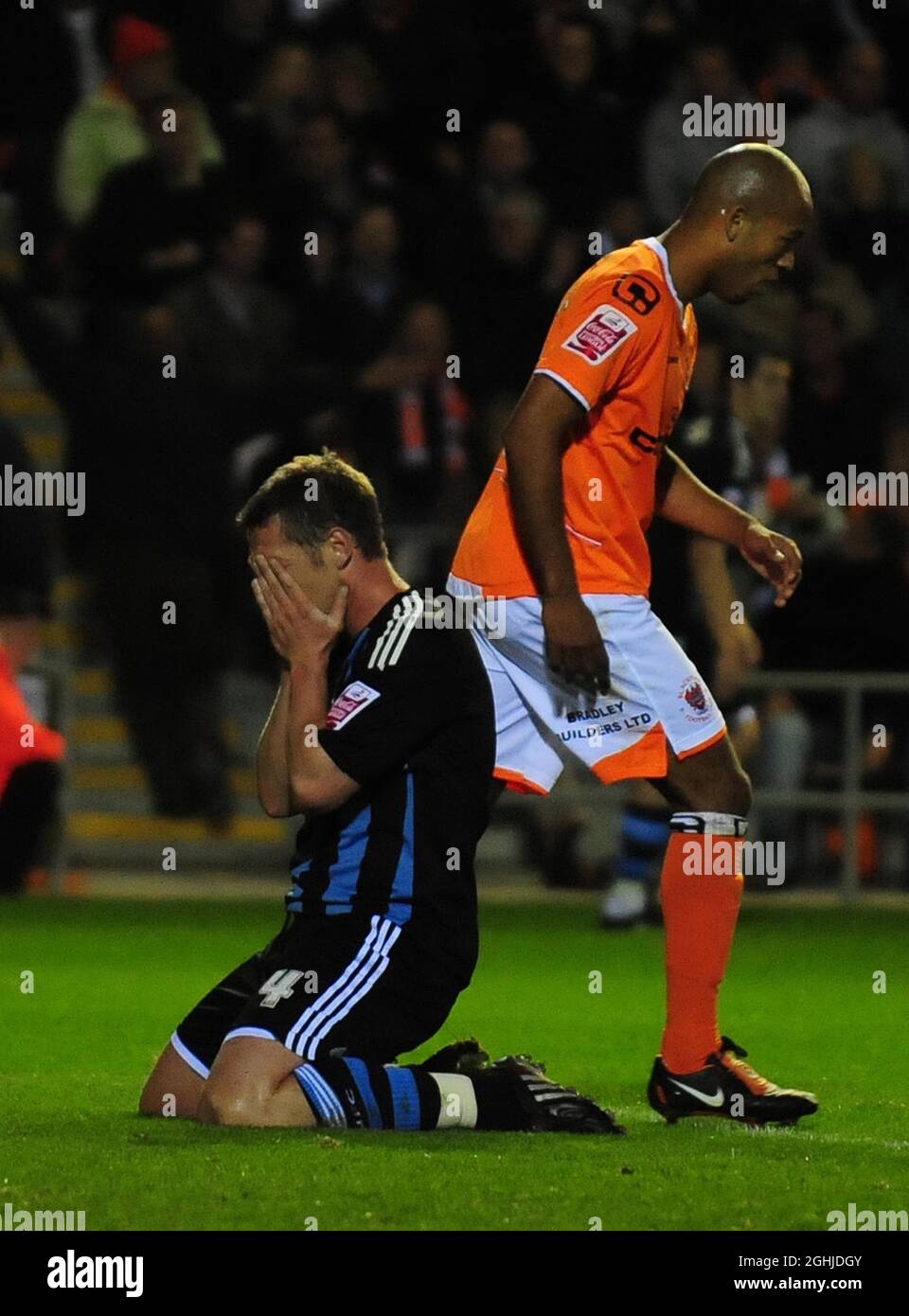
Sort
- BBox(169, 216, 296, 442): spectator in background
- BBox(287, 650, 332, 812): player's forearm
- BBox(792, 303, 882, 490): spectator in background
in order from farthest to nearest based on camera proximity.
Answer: BBox(792, 303, 882, 490): spectator in background
BBox(169, 216, 296, 442): spectator in background
BBox(287, 650, 332, 812): player's forearm

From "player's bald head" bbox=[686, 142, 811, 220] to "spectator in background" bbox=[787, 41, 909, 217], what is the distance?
7.59m

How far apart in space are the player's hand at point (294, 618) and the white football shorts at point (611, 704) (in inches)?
23.2

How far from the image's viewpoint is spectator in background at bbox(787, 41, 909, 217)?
1287cm

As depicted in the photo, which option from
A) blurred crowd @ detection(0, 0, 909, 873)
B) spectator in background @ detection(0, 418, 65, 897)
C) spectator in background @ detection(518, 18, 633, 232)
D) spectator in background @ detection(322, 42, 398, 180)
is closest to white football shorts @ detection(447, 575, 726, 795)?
blurred crowd @ detection(0, 0, 909, 873)

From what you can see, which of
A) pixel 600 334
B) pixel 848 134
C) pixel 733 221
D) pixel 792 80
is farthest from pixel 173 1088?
pixel 792 80

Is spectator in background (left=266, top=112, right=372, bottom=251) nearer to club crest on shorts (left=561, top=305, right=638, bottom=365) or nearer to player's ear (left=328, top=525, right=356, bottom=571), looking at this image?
club crest on shorts (left=561, top=305, right=638, bottom=365)

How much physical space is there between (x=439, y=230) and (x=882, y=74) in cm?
287

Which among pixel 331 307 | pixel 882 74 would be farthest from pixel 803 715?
pixel 882 74

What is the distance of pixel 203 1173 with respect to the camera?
446cm

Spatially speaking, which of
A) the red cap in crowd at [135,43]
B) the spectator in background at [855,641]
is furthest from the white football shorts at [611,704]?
the red cap in crowd at [135,43]

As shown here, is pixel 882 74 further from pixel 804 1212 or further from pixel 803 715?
pixel 804 1212

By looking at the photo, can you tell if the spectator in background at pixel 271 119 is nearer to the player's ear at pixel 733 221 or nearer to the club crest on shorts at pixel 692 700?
the player's ear at pixel 733 221

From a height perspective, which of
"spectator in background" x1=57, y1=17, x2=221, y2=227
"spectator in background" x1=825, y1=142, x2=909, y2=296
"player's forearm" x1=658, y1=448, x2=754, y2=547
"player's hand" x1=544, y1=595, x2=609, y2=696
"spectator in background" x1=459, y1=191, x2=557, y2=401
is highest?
"spectator in background" x1=57, y1=17, x2=221, y2=227

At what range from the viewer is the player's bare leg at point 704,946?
17.3ft
